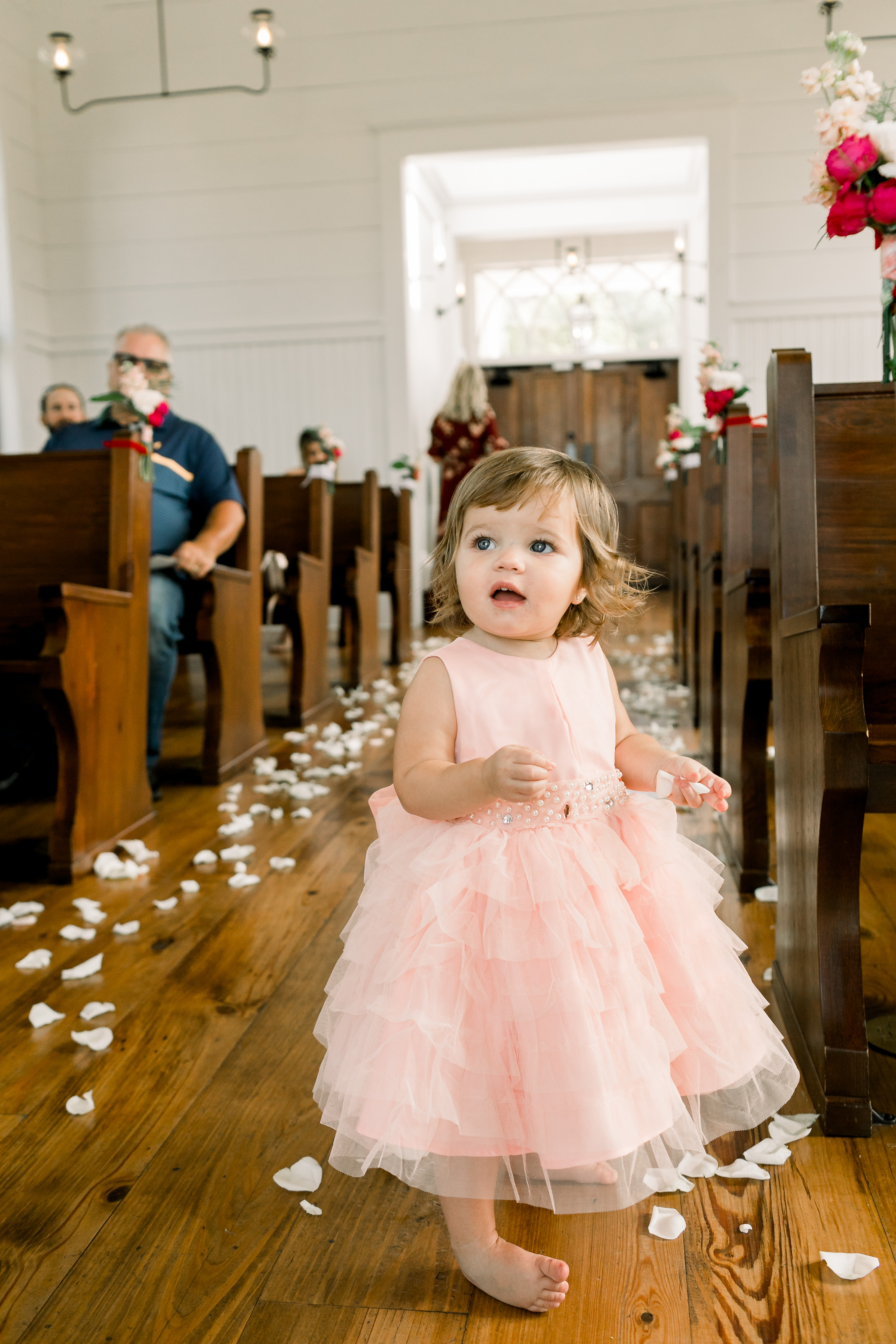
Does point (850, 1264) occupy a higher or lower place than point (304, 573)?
lower

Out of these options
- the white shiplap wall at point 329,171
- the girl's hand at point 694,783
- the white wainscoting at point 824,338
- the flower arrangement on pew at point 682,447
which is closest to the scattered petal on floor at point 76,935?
the girl's hand at point 694,783

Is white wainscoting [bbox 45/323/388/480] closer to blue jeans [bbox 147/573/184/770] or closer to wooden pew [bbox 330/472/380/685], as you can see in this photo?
wooden pew [bbox 330/472/380/685]

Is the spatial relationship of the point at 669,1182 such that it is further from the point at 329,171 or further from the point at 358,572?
the point at 329,171

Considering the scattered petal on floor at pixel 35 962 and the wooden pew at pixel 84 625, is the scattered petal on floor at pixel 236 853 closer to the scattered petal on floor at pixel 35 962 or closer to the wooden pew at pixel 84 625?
the wooden pew at pixel 84 625

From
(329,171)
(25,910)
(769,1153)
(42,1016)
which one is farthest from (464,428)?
(769,1153)

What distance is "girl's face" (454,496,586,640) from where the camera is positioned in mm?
1255

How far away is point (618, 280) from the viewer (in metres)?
11.4

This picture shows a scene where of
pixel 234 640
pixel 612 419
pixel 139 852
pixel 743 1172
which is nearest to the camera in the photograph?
pixel 743 1172

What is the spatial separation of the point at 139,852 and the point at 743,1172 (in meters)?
1.87

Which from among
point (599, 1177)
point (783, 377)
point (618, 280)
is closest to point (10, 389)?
point (618, 280)

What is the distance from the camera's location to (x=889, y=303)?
2.18 meters

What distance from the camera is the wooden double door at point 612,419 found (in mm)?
11539

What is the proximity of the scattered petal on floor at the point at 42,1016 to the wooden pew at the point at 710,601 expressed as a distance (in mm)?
1985

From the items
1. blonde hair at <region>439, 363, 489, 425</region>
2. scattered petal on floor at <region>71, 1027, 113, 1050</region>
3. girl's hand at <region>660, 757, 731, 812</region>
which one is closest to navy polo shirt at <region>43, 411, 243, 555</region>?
scattered petal on floor at <region>71, 1027, 113, 1050</region>
